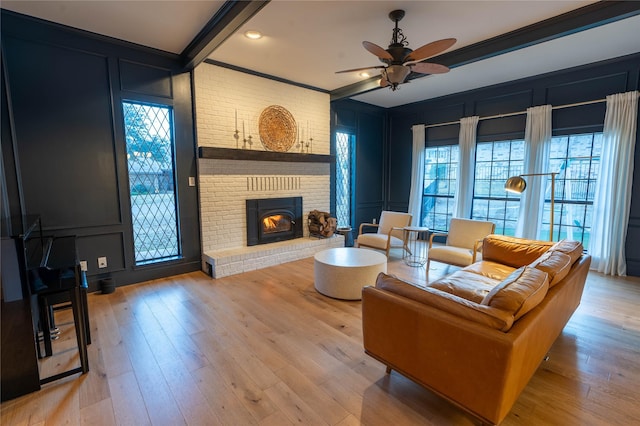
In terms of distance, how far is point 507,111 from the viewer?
4.93 metres

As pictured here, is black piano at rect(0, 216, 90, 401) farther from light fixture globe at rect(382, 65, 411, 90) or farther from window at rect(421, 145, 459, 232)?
window at rect(421, 145, 459, 232)

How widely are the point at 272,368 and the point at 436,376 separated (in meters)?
1.10

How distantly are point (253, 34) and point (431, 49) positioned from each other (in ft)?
6.18

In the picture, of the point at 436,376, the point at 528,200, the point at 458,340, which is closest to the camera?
the point at 458,340

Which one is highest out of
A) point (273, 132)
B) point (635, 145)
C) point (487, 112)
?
point (487, 112)

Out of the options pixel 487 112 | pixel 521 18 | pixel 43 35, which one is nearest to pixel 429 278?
pixel 521 18

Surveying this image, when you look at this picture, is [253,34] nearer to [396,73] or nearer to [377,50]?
[377,50]

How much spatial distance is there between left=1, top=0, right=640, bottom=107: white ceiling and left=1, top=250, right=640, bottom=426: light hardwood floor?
113 inches

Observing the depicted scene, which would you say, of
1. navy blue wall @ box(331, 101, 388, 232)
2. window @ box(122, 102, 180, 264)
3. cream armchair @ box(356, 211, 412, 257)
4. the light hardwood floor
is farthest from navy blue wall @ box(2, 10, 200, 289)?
navy blue wall @ box(331, 101, 388, 232)

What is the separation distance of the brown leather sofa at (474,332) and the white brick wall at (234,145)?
293 cm

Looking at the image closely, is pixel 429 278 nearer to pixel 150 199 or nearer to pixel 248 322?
pixel 248 322

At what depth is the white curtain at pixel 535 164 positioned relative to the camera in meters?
4.46

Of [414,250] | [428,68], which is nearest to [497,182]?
[414,250]

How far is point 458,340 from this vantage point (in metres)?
1.46
